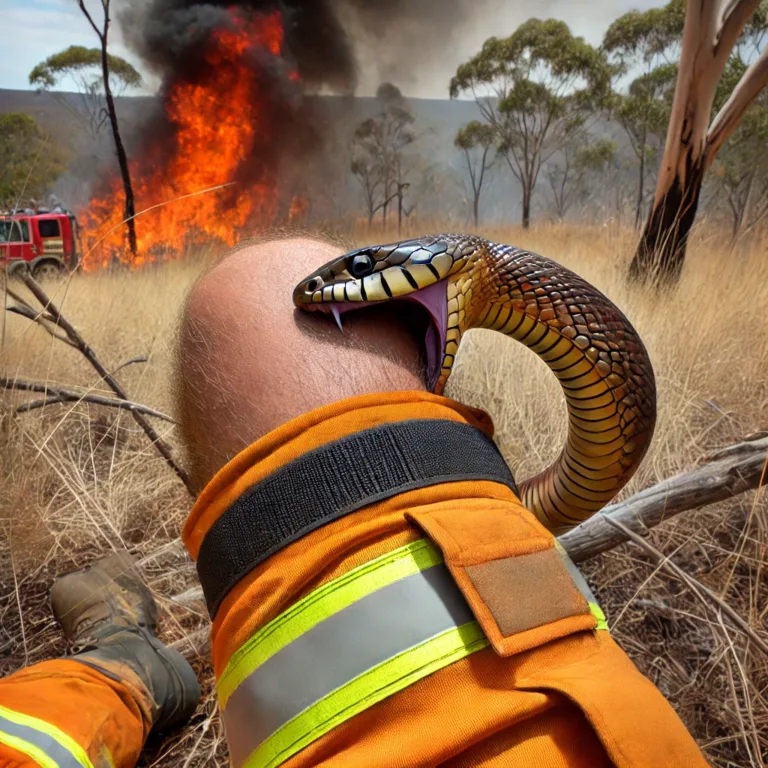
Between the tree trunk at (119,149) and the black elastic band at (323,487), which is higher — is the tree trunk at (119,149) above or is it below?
above

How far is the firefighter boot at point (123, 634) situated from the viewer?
3.93ft

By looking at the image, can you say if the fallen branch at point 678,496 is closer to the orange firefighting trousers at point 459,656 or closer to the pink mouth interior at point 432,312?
the pink mouth interior at point 432,312

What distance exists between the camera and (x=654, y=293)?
2.84 meters

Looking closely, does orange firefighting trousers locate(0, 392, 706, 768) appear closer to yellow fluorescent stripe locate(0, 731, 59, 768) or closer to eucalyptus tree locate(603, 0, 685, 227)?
yellow fluorescent stripe locate(0, 731, 59, 768)

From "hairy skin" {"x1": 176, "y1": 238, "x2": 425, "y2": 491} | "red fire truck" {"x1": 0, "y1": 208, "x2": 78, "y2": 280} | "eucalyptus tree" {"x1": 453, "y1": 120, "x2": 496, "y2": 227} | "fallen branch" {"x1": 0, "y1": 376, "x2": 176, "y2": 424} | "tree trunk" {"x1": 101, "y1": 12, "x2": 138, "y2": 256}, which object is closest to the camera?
"hairy skin" {"x1": 176, "y1": 238, "x2": 425, "y2": 491}

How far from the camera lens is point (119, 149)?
634 centimetres

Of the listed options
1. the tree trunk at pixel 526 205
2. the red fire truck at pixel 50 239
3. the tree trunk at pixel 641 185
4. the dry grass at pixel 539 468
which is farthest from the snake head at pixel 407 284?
the tree trunk at pixel 526 205

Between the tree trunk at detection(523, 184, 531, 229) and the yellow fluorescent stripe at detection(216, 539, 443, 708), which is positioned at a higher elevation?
the tree trunk at detection(523, 184, 531, 229)

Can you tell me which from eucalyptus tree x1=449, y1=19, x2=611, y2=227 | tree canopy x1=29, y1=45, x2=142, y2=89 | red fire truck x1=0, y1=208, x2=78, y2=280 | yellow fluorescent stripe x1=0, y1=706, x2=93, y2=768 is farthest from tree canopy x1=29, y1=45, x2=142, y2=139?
yellow fluorescent stripe x1=0, y1=706, x2=93, y2=768

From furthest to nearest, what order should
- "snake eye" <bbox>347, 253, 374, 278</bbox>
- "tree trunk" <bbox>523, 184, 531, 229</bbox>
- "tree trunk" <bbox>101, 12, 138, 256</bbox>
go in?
"tree trunk" <bbox>523, 184, 531, 229</bbox> → "tree trunk" <bbox>101, 12, 138, 256</bbox> → "snake eye" <bbox>347, 253, 374, 278</bbox>

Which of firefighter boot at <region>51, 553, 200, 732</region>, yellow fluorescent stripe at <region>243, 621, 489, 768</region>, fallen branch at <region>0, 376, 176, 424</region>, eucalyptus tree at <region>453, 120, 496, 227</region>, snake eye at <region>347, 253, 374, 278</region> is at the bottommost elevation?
firefighter boot at <region>51, 553, 200, 732</region>

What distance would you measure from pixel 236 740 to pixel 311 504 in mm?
224

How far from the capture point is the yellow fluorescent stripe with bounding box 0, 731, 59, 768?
82 centimetres

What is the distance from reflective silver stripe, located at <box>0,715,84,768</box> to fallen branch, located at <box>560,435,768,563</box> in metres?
1.04
